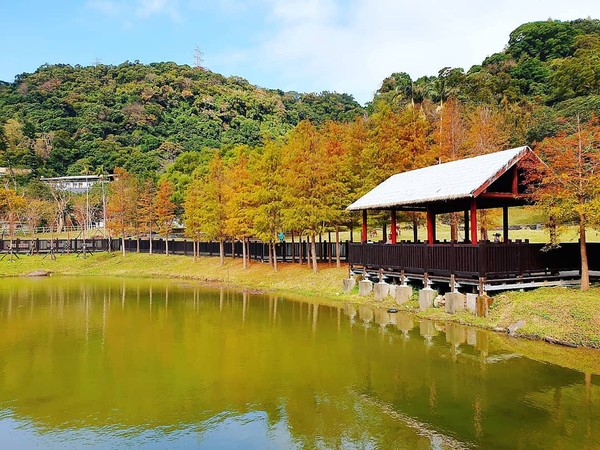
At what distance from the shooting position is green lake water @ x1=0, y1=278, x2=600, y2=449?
317 inches

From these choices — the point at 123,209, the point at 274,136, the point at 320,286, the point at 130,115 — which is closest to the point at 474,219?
the point at 320,286

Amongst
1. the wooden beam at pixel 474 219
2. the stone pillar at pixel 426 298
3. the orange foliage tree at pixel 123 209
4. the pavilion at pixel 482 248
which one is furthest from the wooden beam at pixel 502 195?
the orange foliage tree at pixel 123 209

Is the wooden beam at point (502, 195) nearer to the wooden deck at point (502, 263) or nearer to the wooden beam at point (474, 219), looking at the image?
the wooden beam at point (474, 219)

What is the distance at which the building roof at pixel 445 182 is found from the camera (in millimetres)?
17000

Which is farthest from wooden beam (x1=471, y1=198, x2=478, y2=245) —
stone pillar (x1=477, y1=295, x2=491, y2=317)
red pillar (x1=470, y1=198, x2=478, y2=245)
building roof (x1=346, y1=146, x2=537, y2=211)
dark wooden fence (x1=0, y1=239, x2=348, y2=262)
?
dark wooden fence (x1=0, y1=239, x2=348, y2=262)

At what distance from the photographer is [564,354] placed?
12641 millimetres

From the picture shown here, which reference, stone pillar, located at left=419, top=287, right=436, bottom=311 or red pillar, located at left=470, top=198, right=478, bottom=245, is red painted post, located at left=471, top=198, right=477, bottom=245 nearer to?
red pillar, located at left=470, top=198, right=478, bottom=245

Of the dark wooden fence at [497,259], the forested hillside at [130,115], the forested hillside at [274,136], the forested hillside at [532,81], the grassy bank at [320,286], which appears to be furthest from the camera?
the forested hillside at [130,115]

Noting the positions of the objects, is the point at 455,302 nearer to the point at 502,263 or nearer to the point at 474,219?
the point at 502,263

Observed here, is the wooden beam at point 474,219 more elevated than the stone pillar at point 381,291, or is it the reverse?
the wooden beam at point 474,219

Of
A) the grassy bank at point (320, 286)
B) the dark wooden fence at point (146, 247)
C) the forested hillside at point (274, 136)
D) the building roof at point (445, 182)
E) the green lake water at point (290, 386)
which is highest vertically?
the forested hillside at point (274, 136)

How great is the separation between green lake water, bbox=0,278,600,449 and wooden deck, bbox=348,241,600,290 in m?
2.11

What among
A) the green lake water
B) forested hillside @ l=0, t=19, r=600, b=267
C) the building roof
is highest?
forested hillside @ l=0, t=19, r=600, b=267

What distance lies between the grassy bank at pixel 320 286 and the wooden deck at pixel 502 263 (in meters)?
0.74
